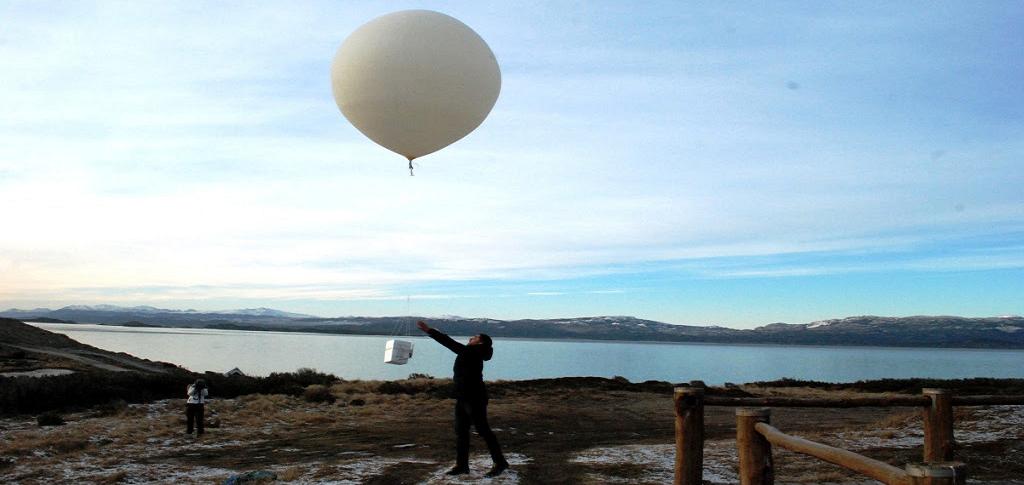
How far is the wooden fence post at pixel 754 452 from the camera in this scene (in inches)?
219

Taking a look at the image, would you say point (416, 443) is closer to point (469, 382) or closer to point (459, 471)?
point (459, 471)

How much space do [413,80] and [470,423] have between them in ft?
17.7

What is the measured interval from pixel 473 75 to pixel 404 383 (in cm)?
1883

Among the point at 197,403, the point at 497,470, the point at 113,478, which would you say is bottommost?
the point at 113,478

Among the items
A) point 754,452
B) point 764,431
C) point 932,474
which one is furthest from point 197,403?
point 932,474

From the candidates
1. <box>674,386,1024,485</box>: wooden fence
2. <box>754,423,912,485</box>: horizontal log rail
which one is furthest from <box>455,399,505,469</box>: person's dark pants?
<box>754,423,912,485</box>: horizontal log rail

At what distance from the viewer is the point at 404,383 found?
94.3 ft

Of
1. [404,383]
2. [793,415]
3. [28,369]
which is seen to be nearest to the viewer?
[793,415]

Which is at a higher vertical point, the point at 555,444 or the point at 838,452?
the point at 838,452

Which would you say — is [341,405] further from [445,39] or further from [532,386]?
[445,39]

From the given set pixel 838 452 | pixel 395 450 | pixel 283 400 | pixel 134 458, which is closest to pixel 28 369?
pixel 283 400

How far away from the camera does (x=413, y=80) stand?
37.8ft

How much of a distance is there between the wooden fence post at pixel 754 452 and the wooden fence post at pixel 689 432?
69.7 inches

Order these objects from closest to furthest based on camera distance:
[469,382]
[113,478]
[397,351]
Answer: [469,382], [113,478], [397,351]
